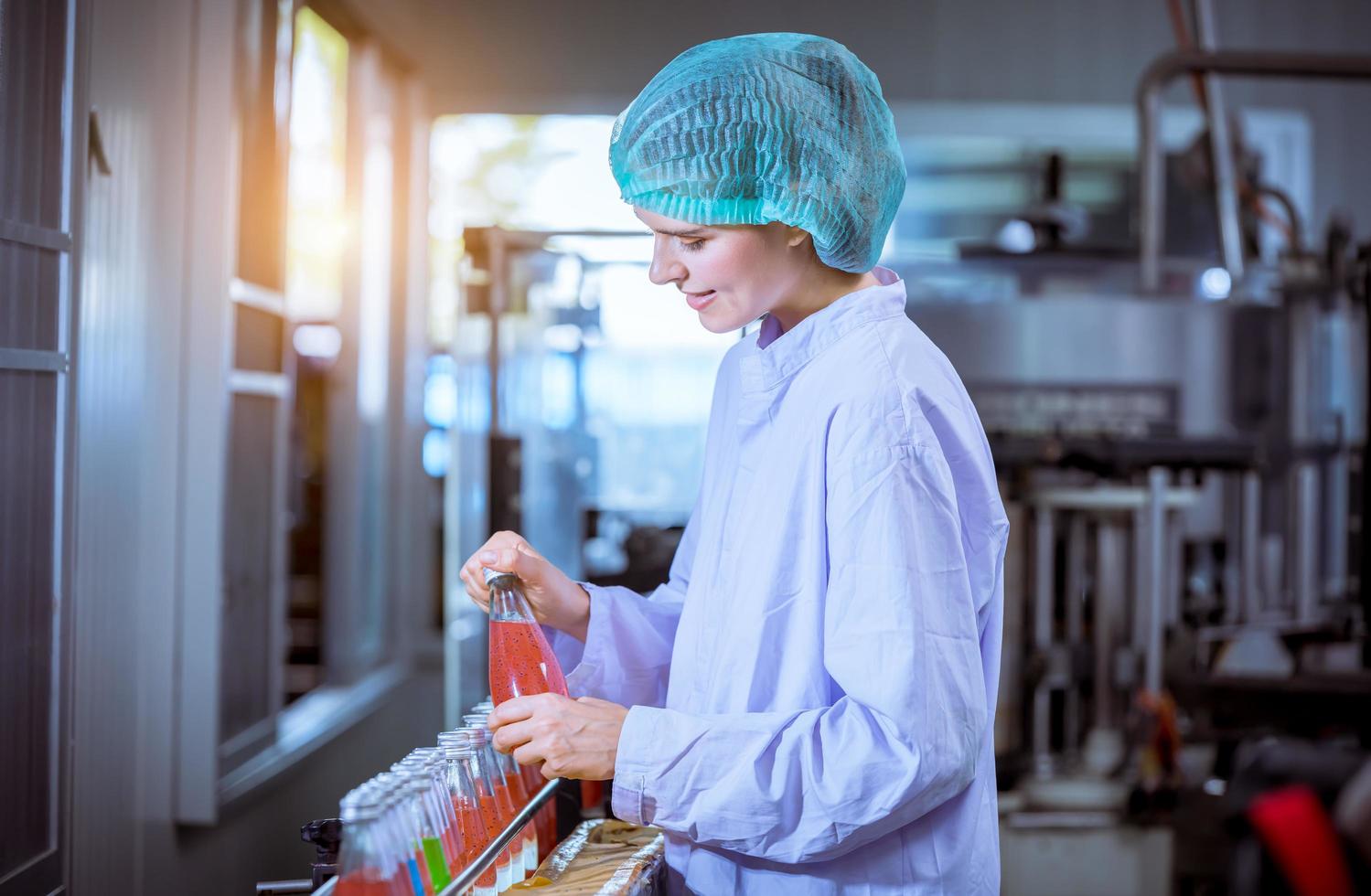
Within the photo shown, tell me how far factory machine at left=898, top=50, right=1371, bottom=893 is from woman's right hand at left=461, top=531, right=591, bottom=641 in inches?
70.1

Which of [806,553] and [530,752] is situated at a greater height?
[806,553]

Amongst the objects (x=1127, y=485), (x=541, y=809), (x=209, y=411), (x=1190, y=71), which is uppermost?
(x=1190, y=71)

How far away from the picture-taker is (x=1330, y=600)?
11.6 feet

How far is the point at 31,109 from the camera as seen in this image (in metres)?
1.58

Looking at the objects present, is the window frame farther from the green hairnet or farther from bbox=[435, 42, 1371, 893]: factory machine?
the green hairnet

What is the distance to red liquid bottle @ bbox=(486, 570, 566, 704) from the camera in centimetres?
117

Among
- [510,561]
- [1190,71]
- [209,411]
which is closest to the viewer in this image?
[510,561]

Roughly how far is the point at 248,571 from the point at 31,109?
1.59 meters

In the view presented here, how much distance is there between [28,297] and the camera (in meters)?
1.59

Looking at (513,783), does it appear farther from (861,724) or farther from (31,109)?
(31,109)

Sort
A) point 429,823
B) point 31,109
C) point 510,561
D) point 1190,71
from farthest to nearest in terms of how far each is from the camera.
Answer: point 1190,71
point 31,109
point 510,561
point 429,823

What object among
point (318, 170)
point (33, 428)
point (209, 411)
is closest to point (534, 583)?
point (33, 428)

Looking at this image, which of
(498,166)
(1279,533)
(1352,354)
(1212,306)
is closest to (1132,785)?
(1279,533)

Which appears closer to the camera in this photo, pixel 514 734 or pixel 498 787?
pixel 514 734
